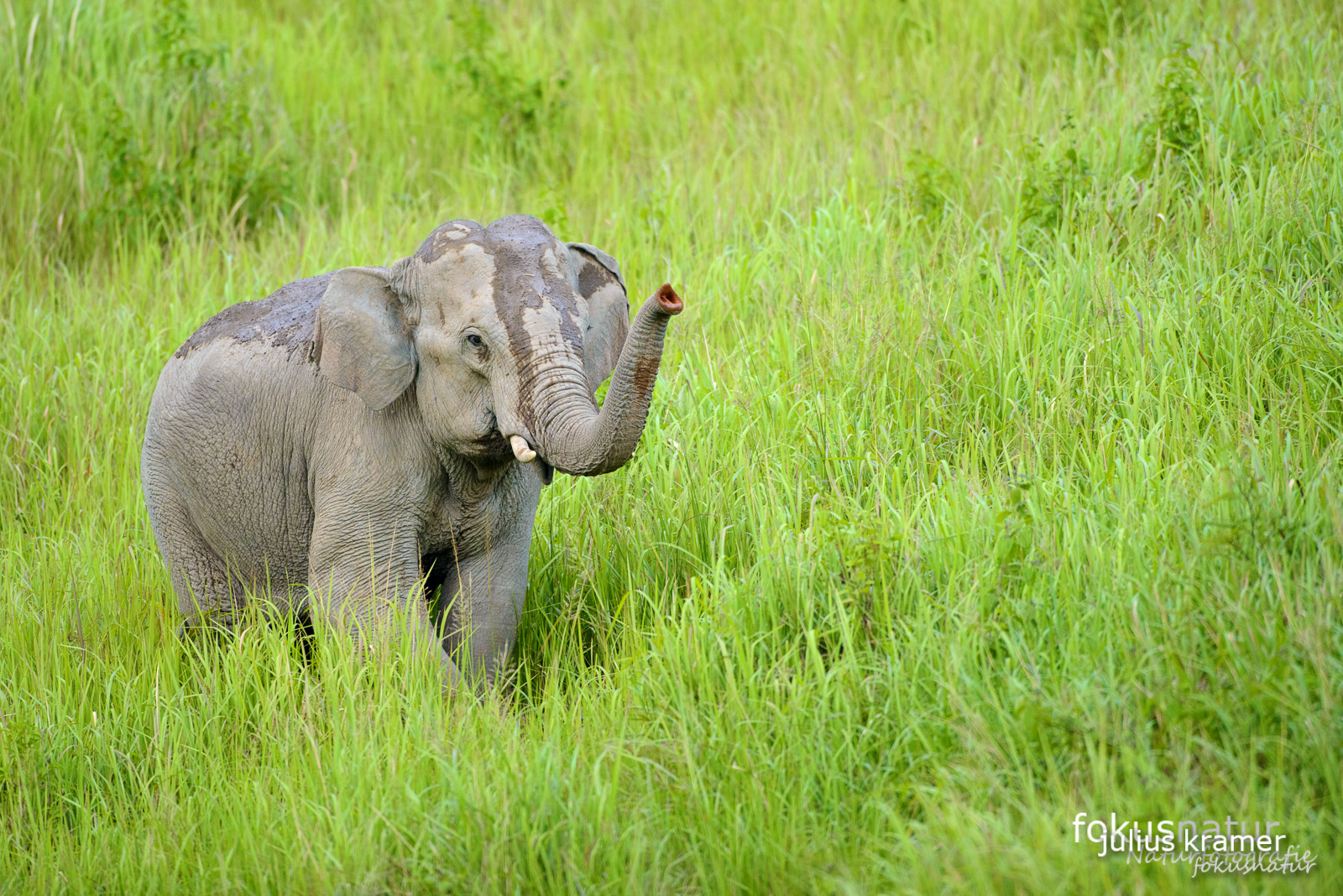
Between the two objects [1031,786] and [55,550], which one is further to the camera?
[55,550]

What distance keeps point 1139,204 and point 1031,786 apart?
129 inches

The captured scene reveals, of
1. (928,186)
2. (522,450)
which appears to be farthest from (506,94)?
(522,450)

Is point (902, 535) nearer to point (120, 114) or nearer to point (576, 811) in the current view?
point (576, 811)

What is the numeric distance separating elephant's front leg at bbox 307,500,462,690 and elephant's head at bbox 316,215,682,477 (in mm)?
341

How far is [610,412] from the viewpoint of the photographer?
10.6 feet

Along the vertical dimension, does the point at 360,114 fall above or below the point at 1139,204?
above

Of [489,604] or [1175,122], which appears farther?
[1175,122]

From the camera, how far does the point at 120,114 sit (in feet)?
23.5

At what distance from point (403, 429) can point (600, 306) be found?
0.73 meters

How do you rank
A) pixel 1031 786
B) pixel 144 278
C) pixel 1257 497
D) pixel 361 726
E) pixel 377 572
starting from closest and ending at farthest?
pixel 1031 786 < pixel 1257 497 < pixel 361 726 < pixel 377 572 < pixel 144 278

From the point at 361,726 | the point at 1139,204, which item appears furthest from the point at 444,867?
the point at 1139,204

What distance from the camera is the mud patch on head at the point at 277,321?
13.8 ft

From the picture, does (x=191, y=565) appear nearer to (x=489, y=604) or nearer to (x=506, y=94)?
(x=489, y=604)

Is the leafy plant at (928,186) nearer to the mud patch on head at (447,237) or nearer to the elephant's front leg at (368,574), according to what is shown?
the mud patch on head at (447,237)
